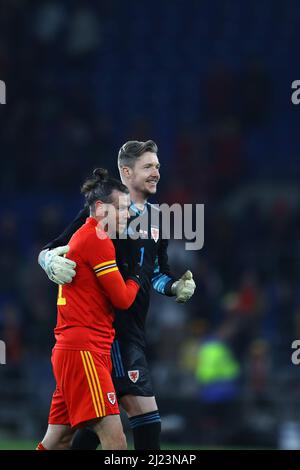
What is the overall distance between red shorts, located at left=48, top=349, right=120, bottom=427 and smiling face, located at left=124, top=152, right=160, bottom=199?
3.83 feet

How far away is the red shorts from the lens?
255 inches

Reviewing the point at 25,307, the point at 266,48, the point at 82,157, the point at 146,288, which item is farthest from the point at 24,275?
the point at 146,288

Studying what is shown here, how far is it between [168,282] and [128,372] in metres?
0.64

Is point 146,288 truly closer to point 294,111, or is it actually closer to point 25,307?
point 25,307

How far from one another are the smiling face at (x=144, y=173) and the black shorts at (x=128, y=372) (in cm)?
95

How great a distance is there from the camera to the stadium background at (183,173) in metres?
13.3

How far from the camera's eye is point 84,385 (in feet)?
21.3
